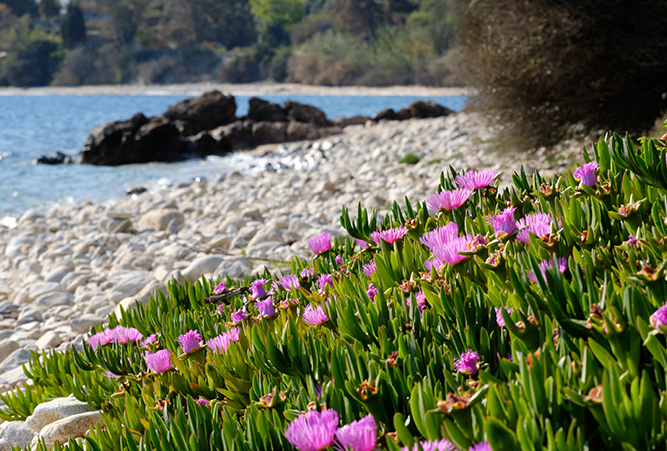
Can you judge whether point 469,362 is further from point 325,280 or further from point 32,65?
point 32,65

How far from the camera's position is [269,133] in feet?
58.3

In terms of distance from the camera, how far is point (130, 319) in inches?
76.3

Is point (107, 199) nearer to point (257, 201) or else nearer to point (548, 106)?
point (257, 201)

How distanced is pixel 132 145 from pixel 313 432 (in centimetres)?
1626

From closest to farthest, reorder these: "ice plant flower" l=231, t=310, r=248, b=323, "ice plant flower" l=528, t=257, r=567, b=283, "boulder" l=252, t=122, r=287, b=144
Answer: "ice plant flower" l=528, t=257, r=567, b=283
"ice plant flower" l=231, t=310, r=248, b=323
"boulder" l=252, t=122, r=287, b=144

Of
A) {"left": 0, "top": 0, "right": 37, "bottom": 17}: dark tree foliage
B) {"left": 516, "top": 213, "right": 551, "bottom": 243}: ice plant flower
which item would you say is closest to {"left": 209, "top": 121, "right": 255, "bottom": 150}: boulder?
{"left": 516, "top": 213, "right": 551, "bottom": 243}: ice plant flower

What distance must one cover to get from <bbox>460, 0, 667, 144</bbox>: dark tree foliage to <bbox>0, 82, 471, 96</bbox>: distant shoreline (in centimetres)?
4561

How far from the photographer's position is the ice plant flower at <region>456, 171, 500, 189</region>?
5.34 feet

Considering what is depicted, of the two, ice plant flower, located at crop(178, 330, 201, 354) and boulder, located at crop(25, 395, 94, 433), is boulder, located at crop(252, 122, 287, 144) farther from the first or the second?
ice plant flower, located at crop(178, 330, 201, 354)

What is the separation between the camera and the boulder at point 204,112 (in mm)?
19270

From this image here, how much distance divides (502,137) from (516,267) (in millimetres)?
6423

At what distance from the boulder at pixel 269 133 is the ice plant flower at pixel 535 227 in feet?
54.7

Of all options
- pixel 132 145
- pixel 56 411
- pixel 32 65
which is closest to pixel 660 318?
pixel 56 411

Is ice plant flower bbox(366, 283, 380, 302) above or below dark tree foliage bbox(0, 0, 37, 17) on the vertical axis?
below
